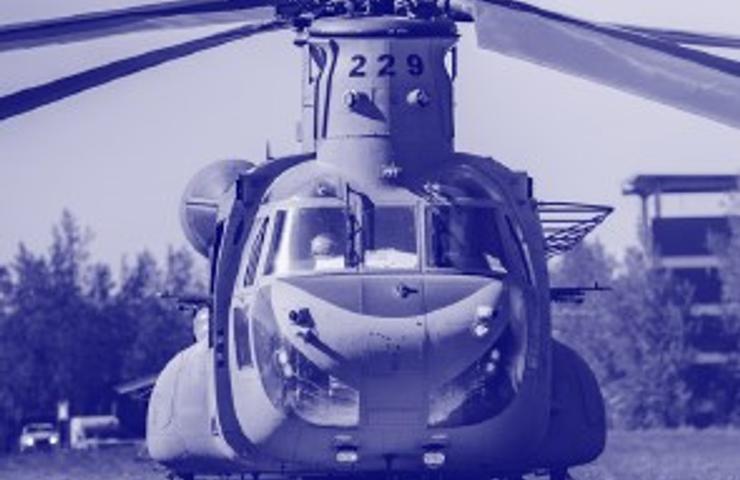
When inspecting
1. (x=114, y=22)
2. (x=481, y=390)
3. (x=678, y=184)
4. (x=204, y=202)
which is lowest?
(x=481, y=390)

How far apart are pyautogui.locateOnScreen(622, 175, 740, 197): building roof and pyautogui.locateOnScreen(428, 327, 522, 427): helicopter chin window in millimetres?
76590

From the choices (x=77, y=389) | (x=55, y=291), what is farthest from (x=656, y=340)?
(x=77, y=389)

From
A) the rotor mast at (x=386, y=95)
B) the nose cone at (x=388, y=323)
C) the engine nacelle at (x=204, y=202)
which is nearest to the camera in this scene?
the nose cone at (x=388, y=323)

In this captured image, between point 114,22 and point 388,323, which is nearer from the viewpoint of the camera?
point 388,323

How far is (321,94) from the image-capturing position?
19.0m

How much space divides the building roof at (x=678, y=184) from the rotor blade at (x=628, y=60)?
78.9 meters

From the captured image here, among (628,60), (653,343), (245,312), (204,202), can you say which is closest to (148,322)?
(653,343)

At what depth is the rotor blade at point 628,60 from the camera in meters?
14.2

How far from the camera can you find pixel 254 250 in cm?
1839

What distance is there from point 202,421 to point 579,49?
20.1 feet

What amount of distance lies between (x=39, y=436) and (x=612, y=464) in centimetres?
2535

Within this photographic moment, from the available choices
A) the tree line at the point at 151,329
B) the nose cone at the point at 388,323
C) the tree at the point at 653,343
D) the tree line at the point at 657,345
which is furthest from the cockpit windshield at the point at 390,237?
the tree at the point at 653,343

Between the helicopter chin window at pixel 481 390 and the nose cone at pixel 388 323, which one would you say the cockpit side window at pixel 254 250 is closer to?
the nose cone at pixel 388 323

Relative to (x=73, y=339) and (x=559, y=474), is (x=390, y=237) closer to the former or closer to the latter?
(x=559, y=474)
